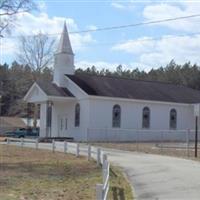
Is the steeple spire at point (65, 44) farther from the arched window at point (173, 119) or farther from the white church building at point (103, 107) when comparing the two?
the arched window at point (173, 119)

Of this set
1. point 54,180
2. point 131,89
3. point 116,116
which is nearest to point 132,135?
point 116,116

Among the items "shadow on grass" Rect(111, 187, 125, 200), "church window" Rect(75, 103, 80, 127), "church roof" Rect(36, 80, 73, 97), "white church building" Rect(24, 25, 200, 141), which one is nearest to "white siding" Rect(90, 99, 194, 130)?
"white church building" Rect(24, 25, 200, 141)

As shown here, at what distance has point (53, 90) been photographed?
188ft

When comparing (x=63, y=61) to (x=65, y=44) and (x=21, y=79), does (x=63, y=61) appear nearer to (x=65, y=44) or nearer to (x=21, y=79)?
(x=65, y=44)

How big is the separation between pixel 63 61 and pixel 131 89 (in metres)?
7.57

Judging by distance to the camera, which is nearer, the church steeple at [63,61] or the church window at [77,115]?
the church window at [77,115]

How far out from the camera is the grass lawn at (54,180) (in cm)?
1545

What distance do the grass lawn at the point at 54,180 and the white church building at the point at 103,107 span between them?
2658cm

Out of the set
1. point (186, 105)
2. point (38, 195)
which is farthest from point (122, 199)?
point (186, 105)

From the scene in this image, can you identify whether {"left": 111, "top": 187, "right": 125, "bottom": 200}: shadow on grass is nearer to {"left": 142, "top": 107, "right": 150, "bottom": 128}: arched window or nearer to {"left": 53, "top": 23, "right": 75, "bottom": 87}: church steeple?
{"left": 142, "top": 107, "right": 150, "bottom": 128}: arched window

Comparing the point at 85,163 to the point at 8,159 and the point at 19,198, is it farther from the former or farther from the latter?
the point at 19,198

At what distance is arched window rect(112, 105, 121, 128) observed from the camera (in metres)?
55.8

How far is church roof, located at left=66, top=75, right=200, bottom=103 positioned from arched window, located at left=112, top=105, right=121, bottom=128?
1.18 metres

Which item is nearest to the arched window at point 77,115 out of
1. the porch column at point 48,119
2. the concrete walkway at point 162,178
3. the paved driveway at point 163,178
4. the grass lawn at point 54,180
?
the porch column at point 48,119
